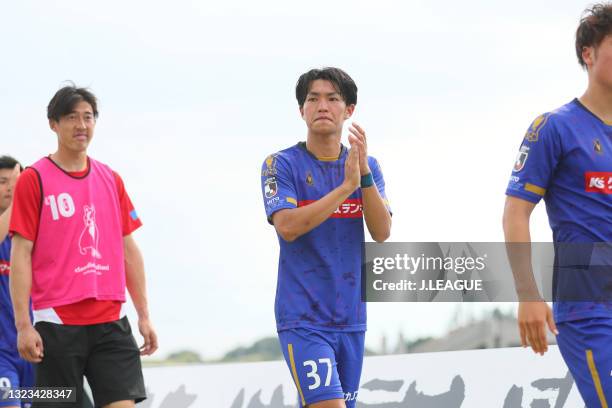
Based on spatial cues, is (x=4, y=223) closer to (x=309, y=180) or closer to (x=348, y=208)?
(x=309, y=180)

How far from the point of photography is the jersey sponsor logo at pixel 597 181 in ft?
16.6

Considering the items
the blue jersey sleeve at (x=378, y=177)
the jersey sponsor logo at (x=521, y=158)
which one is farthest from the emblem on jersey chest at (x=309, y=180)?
the jersey sponsor logo at (x=521, y=158)

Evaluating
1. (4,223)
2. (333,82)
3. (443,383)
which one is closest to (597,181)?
(333,82)

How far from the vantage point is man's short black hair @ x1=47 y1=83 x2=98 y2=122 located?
6.72m

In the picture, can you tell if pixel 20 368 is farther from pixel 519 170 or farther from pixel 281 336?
pixel 519 170

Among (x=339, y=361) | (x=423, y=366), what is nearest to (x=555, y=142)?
(x=339, y=361)

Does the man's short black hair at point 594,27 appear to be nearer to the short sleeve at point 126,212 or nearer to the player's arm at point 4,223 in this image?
the short sleeve at point 126,212

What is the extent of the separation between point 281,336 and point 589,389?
6.37ft

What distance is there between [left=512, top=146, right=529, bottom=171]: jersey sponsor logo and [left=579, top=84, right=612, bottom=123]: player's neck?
0.39 m

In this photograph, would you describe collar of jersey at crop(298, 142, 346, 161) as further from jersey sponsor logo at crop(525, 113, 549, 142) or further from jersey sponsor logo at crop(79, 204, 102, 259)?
jersey sponsor logo at crop(525, 113, 549, 142)

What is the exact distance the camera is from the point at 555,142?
510cm

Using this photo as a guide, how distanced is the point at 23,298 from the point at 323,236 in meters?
1.81

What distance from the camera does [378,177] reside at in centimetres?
661

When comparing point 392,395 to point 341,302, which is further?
point 392,395
